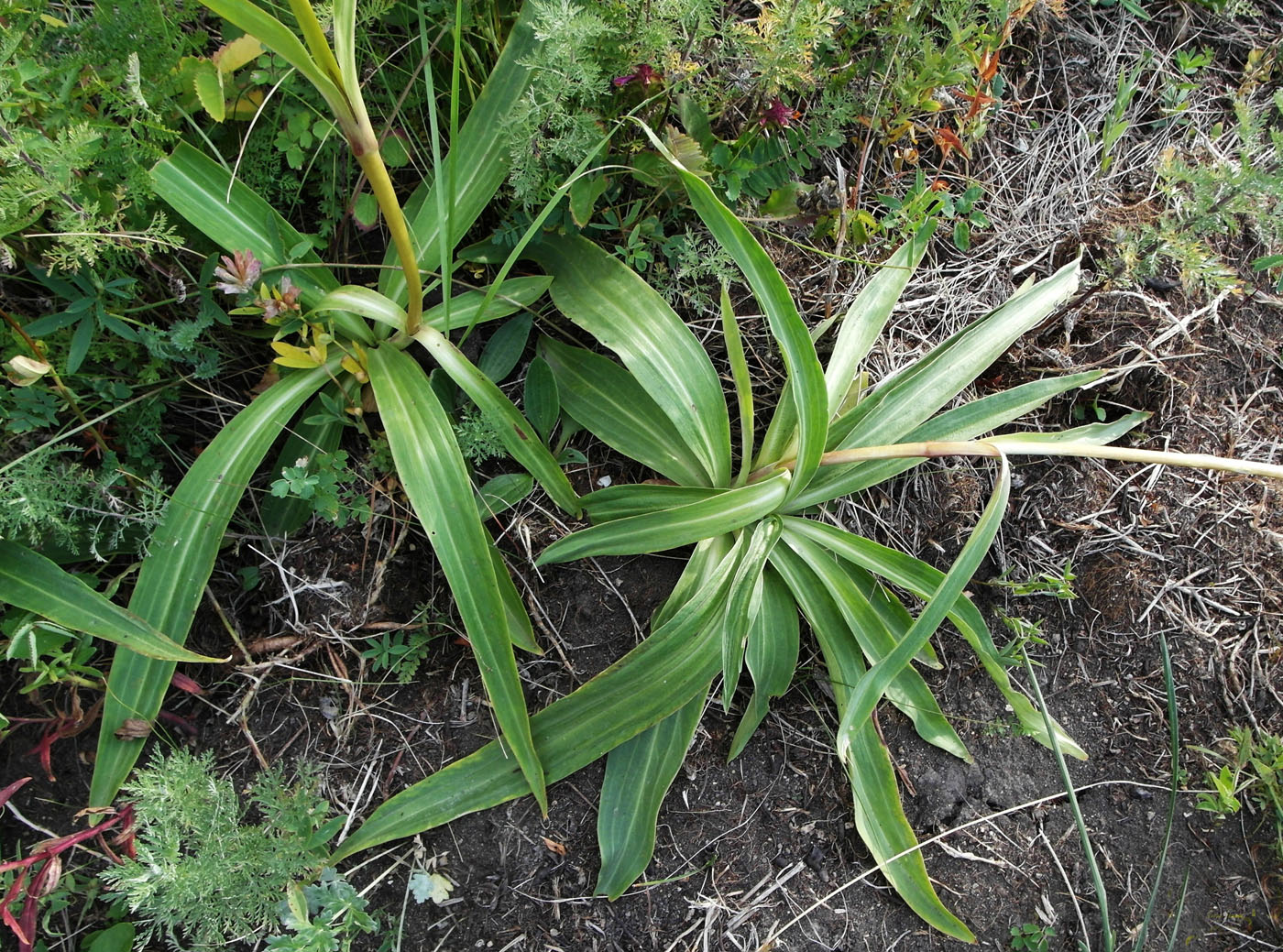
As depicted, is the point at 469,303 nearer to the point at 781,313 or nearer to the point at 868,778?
the point at 781,313

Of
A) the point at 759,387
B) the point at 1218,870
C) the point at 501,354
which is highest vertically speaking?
the point at 501,354

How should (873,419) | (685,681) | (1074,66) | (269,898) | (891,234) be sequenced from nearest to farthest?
(269,898), (685,681), (873,419), (891,234), (1074,66)

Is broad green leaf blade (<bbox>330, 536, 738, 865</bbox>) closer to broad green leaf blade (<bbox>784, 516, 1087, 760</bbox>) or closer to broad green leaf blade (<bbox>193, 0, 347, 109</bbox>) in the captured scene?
broad green leaf blade (<bbox>784, 516, 1087, 760</bbox>)

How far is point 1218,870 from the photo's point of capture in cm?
196

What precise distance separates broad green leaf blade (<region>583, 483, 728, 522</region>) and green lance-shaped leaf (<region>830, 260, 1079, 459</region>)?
0.36 m

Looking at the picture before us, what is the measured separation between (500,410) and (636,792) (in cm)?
87

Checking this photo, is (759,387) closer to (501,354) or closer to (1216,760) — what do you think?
(501,354)

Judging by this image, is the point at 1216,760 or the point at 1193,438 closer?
the point at 1216,760

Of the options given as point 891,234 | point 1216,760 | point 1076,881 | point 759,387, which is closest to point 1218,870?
point 1216,760

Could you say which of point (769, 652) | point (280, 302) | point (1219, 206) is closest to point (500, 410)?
point (280, 302)

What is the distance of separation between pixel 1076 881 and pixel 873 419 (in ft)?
3.98

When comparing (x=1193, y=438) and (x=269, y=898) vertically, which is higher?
(x=1193, y=438)

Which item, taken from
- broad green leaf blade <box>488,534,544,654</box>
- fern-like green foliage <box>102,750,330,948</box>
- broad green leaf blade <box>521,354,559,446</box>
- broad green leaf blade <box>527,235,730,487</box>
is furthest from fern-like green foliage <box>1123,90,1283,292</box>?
fern-like green foliage <box>102,750,330,948</box>

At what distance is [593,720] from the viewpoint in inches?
65.7
